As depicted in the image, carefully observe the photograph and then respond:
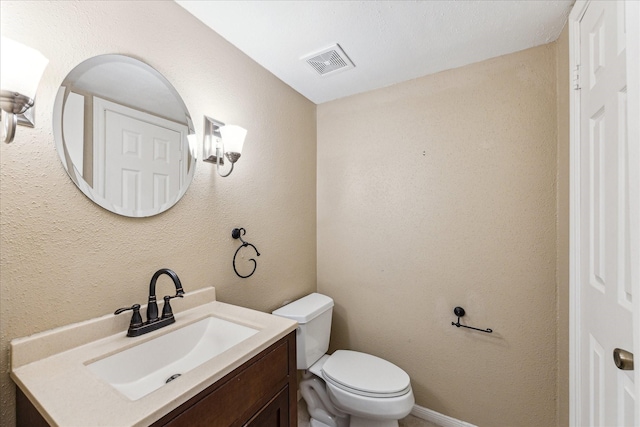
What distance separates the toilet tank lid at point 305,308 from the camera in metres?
1.61

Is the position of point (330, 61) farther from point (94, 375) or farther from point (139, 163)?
point (94, 375)

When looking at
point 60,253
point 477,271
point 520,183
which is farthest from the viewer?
point 477,271

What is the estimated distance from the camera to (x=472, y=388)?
5.36ft

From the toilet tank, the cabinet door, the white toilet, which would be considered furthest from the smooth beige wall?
the cabinet door

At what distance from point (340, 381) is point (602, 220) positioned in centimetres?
139

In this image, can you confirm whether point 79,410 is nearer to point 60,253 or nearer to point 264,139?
point 60,253

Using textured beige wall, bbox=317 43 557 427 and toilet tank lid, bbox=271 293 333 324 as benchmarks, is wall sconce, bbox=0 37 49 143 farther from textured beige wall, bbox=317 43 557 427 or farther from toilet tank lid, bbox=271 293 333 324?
textured beige wall, bbox=317 43 557 427

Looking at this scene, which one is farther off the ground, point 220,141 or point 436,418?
point 220,141

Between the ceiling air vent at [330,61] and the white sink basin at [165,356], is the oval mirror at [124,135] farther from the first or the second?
the ceiling air vent at [330,61]

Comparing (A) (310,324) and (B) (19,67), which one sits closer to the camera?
(B) (19,67)

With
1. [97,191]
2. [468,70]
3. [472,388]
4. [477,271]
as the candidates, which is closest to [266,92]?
[97,191]

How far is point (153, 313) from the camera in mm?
1036

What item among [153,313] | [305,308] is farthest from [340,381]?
[153,313]

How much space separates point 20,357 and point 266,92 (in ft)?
5.29
